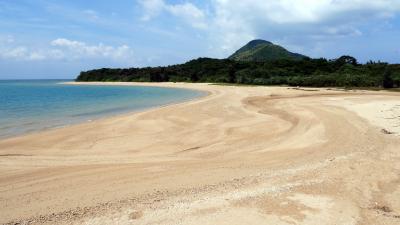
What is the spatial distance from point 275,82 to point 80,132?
50.7m

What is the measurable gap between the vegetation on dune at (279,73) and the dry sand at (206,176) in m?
41.5

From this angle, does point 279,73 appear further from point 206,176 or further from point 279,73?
point 206,176

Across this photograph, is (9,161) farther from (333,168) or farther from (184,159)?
(333,168)

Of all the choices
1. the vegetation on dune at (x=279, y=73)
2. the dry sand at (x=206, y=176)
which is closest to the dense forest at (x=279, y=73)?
the vegetation on dune at (x=279, y=73)

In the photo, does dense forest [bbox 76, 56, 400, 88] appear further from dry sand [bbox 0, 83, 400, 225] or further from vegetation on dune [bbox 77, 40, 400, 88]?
dry sand [bbox 0, 83, 400, 225]

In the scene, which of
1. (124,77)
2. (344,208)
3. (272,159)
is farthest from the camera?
(124,77)

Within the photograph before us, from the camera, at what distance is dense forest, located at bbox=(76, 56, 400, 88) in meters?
55.4

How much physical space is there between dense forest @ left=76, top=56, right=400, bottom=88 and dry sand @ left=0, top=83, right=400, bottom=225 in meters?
41.5

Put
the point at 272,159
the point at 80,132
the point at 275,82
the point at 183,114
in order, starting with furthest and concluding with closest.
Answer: the point at 275,82
the point at 183,114
the point at 80,132
the point at 272,159

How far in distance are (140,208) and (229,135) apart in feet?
28.0

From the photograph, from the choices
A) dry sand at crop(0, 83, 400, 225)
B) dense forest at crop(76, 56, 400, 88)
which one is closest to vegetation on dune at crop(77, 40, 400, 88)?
dense forest at crop(76, 56, 400, 88)

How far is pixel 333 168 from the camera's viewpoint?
9492mm

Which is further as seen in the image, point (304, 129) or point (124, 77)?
point (124, 77)

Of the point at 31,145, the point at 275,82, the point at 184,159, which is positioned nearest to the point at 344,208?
the point at 184,159
